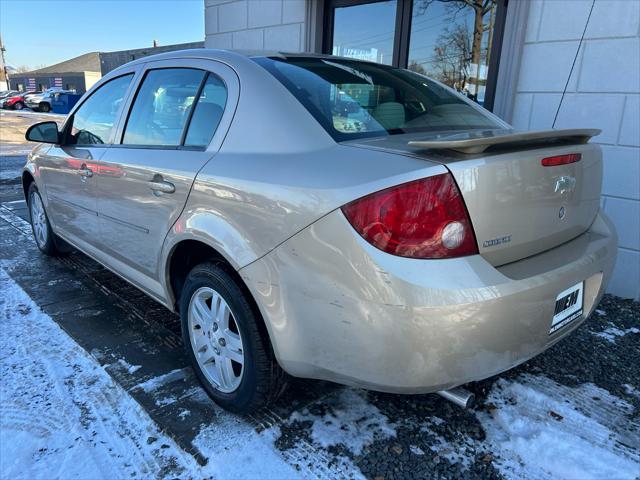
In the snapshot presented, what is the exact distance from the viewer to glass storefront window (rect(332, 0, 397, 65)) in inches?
212

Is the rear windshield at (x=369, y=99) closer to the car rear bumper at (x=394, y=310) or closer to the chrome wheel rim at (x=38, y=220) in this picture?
the car rear bumper at (x=394, y=310)

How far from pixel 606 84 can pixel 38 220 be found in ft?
16.2

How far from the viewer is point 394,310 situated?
5.07 ft

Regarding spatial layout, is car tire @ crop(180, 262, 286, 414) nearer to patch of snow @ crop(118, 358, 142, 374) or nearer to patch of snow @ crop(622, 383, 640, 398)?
patch of snow @ crop(118, 358, 142, 374)

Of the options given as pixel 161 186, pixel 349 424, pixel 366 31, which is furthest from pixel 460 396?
pixel 366 31

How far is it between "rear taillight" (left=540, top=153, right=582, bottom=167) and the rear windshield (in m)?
0.55

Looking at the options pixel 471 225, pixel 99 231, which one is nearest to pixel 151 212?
pixel 99 231

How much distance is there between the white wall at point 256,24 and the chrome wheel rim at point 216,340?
3970 millimetres

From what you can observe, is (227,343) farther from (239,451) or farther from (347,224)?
(347,224)

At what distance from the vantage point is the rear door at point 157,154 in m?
2.29

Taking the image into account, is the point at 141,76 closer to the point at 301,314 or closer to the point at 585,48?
the point at 301,314

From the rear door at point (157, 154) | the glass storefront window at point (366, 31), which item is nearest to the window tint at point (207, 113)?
the rear door at point (157, 154)

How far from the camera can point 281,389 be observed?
2.12 metres

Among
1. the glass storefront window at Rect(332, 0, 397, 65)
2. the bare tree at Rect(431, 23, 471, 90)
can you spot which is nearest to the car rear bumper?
the bare tree at Rect(431, 23, 471, 90)
